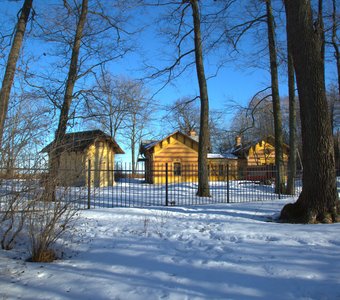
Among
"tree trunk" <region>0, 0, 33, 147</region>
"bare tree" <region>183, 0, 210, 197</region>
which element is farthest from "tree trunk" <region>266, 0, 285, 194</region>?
"tree trunk" <region>0, 0, 33, 147</region>

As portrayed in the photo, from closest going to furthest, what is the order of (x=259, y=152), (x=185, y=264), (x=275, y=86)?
(x=185, y=264) < (x=275, y=86) < (x=259, y=152)

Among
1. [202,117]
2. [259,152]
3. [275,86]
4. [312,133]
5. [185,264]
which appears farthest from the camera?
[259,152]

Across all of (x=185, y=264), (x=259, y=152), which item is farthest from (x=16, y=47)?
(x=259, y=152)

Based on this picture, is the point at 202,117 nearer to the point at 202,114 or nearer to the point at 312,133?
the point at 202,114

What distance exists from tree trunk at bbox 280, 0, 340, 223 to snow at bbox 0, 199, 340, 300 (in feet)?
2.97

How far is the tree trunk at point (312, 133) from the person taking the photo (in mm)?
7969

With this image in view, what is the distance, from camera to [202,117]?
15.8 meters

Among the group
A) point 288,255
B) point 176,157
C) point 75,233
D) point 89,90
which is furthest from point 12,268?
point 176,157

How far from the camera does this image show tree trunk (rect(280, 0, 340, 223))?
26.1 feet

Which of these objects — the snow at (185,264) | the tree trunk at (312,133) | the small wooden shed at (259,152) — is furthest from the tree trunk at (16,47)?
the small wooden shed at (259,152)

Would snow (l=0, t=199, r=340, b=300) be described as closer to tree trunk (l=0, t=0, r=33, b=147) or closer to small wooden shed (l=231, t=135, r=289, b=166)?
tree trunk (l=0, t=0, r=33, b=147)

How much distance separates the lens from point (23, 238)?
662 cm

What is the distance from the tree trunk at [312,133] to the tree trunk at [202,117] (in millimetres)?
6542

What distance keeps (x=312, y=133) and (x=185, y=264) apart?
5.08 metres
